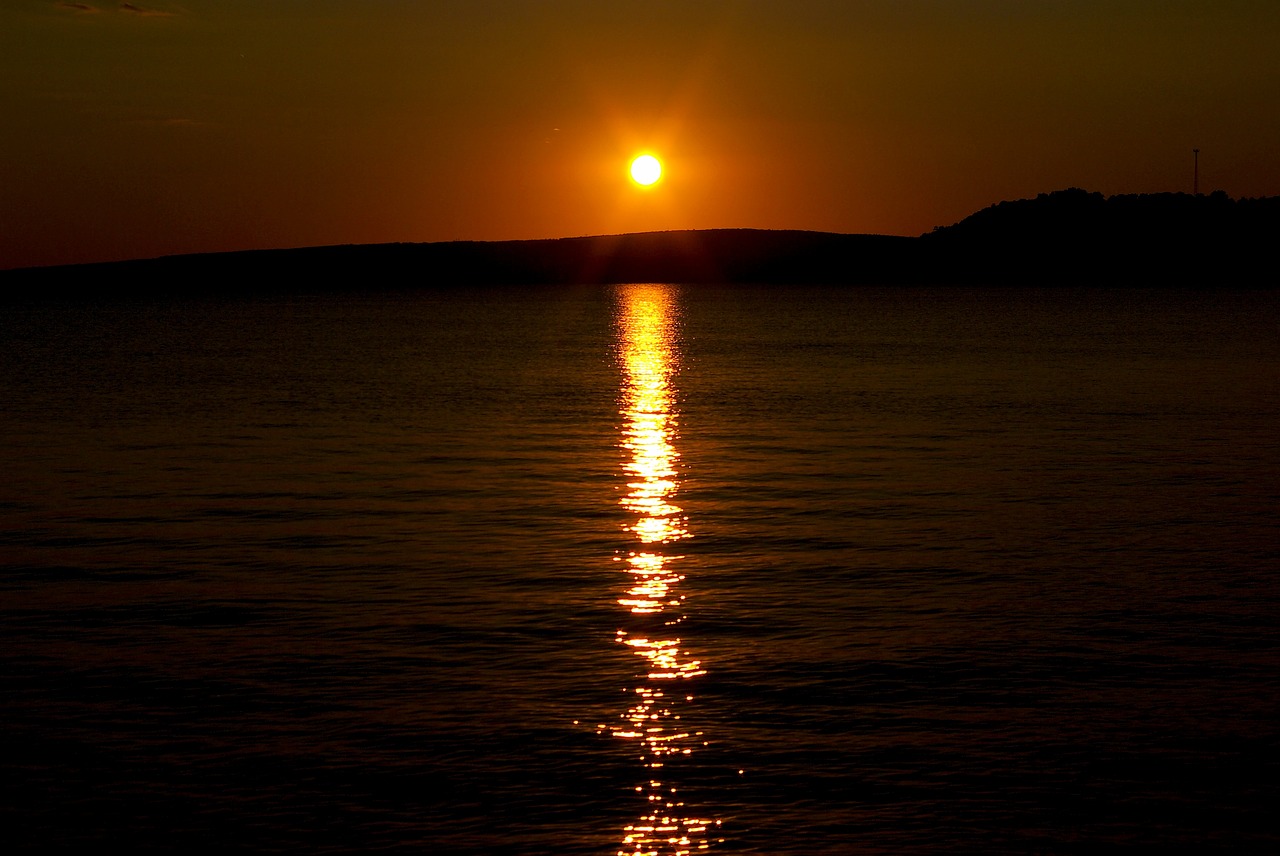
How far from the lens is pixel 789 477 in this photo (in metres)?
30.0

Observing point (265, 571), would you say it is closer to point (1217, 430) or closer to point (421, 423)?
point (421, 423)

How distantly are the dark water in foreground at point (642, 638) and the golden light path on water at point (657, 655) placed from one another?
0.18 feet

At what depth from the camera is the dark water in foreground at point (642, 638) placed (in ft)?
36.6

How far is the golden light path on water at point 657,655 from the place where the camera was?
10742 mm

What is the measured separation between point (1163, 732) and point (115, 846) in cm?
819

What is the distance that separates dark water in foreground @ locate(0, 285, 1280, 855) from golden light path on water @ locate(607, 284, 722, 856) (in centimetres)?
6

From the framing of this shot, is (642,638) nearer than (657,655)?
No

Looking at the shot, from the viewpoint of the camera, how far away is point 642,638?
53.6 feet

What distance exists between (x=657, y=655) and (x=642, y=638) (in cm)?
78

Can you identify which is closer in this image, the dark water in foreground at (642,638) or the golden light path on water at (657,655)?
the golden light path on water at (657,655)

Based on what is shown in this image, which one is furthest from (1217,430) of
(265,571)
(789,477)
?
(265,571)

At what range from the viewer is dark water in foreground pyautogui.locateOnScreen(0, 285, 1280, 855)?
439 inches

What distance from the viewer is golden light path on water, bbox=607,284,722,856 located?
35.2 ft

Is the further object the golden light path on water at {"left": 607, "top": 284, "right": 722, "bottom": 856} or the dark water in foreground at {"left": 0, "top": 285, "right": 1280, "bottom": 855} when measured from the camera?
the dark water in foreground at {"left": 0, "top": 285, "right": 1280, "bottom": 855}
